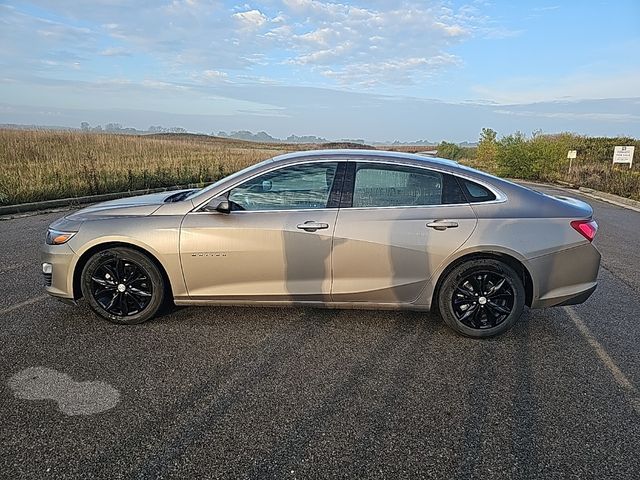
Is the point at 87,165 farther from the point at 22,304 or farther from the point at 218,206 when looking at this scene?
the point at 218,206

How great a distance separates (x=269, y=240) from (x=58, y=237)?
186cm

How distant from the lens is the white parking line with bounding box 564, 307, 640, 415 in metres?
3.28

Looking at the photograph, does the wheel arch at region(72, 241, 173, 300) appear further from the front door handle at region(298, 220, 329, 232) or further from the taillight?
the taillight

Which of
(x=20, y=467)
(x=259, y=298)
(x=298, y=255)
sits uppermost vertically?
(x=298, y=255)

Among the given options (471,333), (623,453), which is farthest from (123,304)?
(623,453)

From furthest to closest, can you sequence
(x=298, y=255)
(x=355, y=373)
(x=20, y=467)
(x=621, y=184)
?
(x=621, y=184) → (x=298, y=255) → (x=355, y=373) → (x=20, y=467)

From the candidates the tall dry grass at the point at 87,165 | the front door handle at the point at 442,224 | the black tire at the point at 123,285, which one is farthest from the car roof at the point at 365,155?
the tall dry grass at the point at 87,165

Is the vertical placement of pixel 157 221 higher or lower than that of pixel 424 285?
higher

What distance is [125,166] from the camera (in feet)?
54.1

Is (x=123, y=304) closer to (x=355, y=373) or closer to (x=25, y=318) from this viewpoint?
(x=25, y=318)

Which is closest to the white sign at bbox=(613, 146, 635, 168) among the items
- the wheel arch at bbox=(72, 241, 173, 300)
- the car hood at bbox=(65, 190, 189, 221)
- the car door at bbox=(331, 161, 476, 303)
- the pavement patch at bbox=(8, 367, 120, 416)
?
the car door at bbox=(331, 161, 476, 303)

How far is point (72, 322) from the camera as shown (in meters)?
4.33

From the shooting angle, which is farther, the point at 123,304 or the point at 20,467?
the point at 123,304

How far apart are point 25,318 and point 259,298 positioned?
2.15 metres
